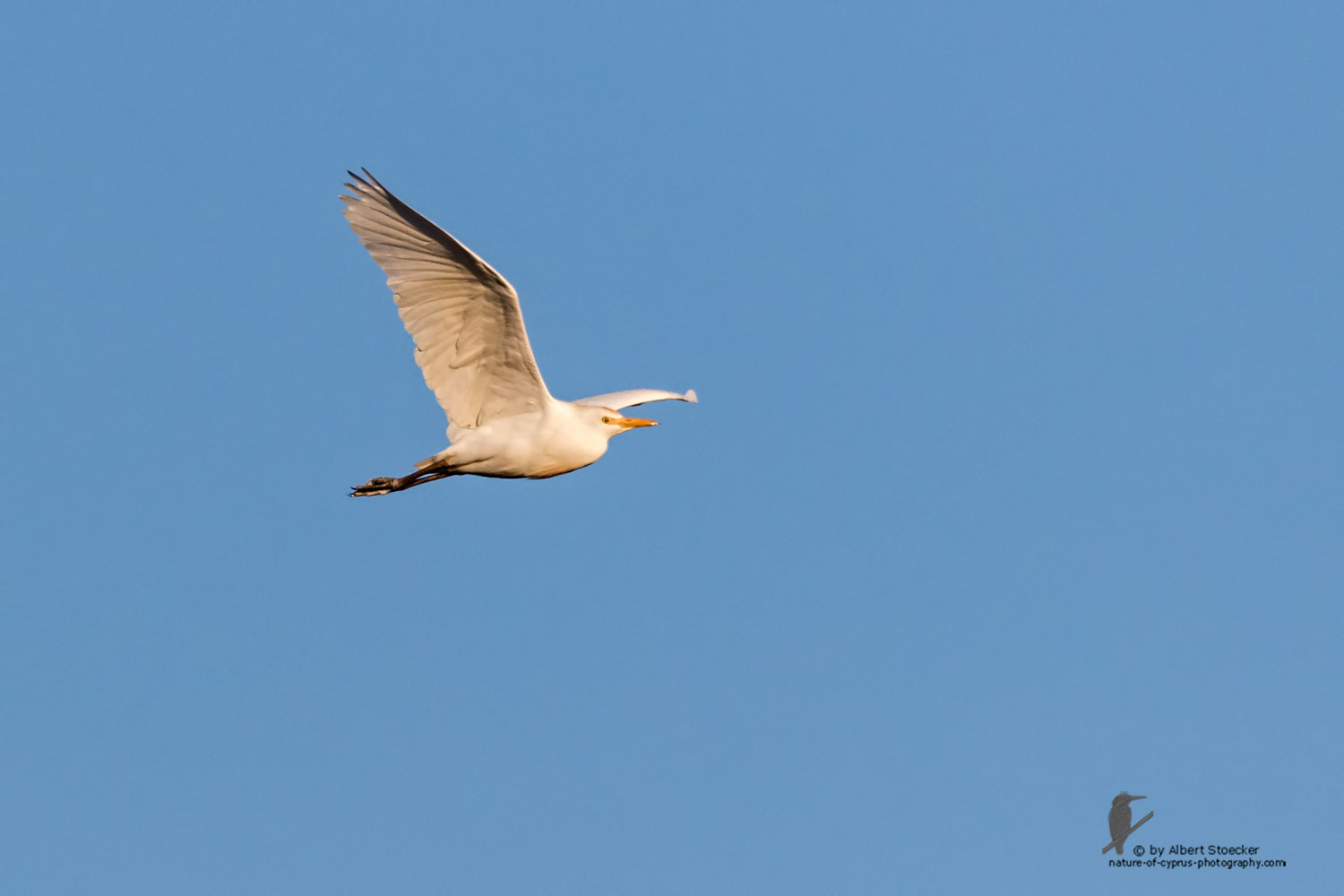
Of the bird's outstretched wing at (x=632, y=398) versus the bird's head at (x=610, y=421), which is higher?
the bird's outstretched wing at (x=632, y=398)

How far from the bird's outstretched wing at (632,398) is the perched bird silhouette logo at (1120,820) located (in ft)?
33.3

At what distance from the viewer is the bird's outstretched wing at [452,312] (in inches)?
715

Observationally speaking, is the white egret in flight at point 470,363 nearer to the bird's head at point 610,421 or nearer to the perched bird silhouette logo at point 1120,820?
the bird's head at point 610,421

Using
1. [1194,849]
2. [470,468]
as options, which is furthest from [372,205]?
[1194,849]

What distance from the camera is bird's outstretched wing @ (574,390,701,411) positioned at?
2273 cm

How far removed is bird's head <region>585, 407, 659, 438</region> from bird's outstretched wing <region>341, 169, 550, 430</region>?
3.77 ft

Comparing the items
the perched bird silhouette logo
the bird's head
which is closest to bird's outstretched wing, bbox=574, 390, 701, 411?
the bird's head

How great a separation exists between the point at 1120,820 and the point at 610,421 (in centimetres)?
1174

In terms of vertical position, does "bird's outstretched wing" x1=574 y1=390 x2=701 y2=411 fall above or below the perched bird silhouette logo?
above

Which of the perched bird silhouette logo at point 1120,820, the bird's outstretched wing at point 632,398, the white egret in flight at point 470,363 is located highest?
the bird's outstretched wing at point 632,398

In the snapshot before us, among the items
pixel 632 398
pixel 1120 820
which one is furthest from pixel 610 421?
pixel 1120 820

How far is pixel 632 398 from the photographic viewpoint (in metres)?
23.5

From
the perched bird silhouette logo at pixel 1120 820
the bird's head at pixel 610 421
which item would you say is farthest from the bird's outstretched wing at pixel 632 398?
the perched bird silhouette logo at pixel 1120 820

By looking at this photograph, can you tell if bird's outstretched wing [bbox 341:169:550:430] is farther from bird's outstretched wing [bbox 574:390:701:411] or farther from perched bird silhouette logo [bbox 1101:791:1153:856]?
perched bird silhouette logo [bbox 1101:791:1153:856]
